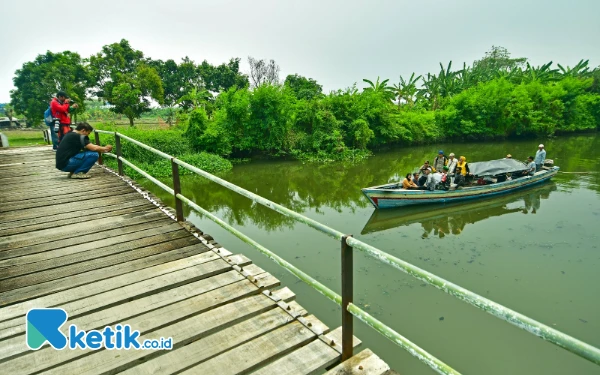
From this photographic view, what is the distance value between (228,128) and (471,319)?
17.9 meters

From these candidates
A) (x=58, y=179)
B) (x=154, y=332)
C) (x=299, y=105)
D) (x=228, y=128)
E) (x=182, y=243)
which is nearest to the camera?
(x=154, y=332)

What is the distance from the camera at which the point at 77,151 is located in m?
5.65

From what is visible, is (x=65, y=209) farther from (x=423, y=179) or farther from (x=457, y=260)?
(x=423, y=179)

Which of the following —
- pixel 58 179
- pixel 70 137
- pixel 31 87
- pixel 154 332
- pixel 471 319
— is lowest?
pixel 471 319

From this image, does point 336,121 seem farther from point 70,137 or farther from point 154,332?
point 154,332

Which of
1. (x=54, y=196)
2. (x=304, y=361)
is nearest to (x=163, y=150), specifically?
(x=54, y=196)

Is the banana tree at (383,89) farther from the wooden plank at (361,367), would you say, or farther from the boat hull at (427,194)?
the wooden plank at (361,367)

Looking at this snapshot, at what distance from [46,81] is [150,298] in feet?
85.1

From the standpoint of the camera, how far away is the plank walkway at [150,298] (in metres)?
2.01

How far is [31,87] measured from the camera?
23.8m

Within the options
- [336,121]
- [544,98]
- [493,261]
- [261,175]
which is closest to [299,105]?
[336,121]

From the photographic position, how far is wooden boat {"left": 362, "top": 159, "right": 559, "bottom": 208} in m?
11.0

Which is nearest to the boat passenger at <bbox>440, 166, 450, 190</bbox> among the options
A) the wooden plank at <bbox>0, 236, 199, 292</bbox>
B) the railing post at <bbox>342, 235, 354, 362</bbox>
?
the wooden plank at <bbox>0, 236, 199, 292</bbox>

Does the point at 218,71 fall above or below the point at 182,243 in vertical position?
above
